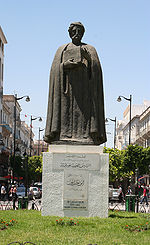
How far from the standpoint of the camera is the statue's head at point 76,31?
12531mm

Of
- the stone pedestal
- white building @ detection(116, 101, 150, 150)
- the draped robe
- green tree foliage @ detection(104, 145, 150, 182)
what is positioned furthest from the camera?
white building @ detection(116, 101, 150, 150)

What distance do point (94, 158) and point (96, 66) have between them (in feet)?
7.96

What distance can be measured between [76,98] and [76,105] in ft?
0.58

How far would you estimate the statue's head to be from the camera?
493 inches

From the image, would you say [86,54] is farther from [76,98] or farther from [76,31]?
[76,98]

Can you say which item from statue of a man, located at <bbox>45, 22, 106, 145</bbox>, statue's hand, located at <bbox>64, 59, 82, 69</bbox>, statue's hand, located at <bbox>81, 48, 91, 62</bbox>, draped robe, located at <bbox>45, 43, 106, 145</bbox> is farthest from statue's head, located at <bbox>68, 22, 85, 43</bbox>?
statue's hand, located at <bbox>64, 59, 82, 69</bbox>

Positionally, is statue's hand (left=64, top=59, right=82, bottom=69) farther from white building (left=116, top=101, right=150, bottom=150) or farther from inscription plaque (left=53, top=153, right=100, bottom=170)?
white building (left=116, top=101, right=150, bottom=150)

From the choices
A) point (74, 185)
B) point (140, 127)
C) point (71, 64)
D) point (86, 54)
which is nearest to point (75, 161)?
point (74, 185)

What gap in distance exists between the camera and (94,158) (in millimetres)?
11656

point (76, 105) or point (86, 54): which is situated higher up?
point (86, 54)

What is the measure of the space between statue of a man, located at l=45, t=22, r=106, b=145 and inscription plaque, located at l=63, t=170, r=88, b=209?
88cm

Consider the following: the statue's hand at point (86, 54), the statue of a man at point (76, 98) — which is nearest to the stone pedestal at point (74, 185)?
the statue of a man at point (76, 98)

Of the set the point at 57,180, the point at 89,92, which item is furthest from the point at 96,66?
the point at 57,180

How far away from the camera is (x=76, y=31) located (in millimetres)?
12531
